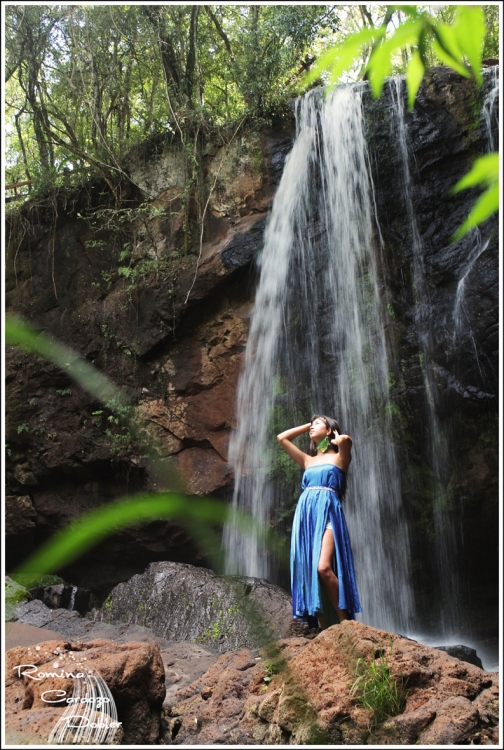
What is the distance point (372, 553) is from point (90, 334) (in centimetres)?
488

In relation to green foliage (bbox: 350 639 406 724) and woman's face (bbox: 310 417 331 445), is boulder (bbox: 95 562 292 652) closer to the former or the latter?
woman's face (bbox: 310 417 331 445)

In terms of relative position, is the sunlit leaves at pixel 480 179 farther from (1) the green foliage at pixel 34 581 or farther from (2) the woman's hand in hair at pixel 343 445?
(1) the green foliage at pixel 34 581

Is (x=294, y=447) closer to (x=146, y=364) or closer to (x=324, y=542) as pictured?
(x=324, y=542)

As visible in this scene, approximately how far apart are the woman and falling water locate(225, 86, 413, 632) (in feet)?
7.52

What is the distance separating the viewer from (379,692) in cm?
276

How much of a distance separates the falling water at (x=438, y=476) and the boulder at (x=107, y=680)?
4.47m

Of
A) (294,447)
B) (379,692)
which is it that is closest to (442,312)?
(294,447)

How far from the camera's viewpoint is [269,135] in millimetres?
8594

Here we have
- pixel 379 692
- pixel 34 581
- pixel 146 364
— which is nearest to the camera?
pixel 379 692

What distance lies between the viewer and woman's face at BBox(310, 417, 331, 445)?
15.9 feet

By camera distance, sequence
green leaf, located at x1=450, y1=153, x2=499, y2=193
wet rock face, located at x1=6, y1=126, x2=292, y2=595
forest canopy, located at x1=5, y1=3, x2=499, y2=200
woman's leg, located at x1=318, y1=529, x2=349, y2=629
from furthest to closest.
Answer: forest canopy, located at x1=5, y1=3, x2=499, y2=200 < wet rock face, located at x1=6, y1=126, x2=292, y2=595 < woman's leg, located at x1=318, y1=529, x2=349, y2=629 < green leaf, located at x1=450, y1=153, x2=499, y2=193

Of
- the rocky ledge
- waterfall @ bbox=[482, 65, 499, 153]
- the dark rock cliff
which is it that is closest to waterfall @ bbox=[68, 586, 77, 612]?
the dark rock cliff

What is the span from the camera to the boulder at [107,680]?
9.07ft
